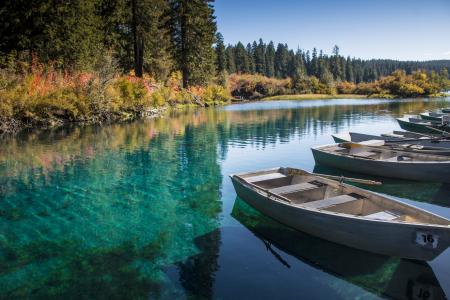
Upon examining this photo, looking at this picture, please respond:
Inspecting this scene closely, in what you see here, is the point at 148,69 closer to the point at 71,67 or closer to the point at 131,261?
the point at 71,67

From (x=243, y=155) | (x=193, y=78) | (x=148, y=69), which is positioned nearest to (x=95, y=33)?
(x=148, y=69)

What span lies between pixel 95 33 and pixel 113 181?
33.3m

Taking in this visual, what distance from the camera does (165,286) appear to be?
723 cm

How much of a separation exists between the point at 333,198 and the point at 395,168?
610 centimetres

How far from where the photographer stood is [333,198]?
31.9ft

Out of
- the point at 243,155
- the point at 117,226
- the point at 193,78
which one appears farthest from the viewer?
the point at 193,78

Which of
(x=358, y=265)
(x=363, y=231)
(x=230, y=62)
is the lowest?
(x=358, y=265)

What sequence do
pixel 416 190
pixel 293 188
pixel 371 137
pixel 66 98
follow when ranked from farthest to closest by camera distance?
1. pixel 66 98
2. pixel 371 137
3. pixel 416 190
4. pixel 293 188

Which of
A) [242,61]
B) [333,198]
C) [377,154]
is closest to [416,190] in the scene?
[377,154]

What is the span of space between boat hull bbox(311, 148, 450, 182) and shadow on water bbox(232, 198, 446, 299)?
265 inches

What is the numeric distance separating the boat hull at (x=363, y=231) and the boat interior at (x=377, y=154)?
7.53 m

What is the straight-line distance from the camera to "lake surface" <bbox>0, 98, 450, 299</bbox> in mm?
7191

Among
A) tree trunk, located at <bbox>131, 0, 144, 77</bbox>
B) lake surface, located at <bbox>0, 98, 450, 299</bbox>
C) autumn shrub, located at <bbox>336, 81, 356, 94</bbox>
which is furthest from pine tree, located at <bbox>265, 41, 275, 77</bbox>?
lake surface, located at <bbox>0, 98, 450, 299</bbox>

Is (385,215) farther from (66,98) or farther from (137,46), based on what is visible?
(137,46)
